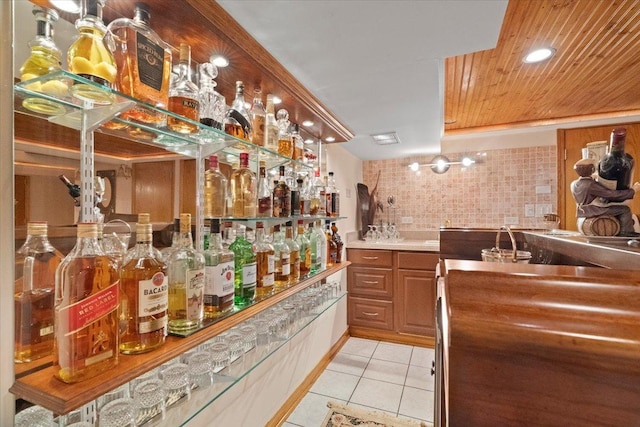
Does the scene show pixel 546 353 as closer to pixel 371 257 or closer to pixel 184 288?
pixel 184 288

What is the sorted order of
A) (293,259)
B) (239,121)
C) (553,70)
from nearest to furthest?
(239,121)
(293,259)
(553,70)

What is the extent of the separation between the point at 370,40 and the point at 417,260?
220 centimetres

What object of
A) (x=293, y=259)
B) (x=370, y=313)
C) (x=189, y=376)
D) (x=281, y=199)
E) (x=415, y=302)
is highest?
(x=281, y=199)

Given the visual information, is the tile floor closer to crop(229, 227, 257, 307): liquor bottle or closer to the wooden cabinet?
the wooden cabinet

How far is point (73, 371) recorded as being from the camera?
21.8 inches

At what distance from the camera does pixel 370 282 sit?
118 inches

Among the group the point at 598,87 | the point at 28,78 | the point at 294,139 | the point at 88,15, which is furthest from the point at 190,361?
the point at 598,87

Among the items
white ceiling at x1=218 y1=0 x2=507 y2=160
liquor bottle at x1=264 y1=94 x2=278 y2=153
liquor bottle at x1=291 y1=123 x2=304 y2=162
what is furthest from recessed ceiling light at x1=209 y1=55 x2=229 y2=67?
liquor bottle at x1=291 y1=123 x2=304 y2=162

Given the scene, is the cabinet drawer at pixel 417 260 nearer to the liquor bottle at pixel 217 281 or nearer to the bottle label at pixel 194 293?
the liquor bottle at pixel 217 281

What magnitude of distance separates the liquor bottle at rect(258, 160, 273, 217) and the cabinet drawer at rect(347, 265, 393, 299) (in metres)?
1.84

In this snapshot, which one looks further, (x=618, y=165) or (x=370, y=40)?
(x=370, y=40)

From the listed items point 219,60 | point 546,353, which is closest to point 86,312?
point 546,353

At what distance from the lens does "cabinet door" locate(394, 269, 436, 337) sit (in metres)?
2.78

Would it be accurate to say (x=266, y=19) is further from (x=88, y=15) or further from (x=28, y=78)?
(x=28, y=78)
